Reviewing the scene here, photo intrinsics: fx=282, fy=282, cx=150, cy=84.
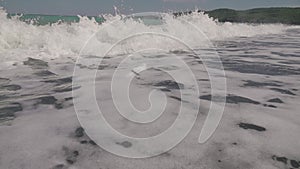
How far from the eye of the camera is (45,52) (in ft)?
24.3

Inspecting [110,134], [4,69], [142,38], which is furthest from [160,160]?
[142,38]

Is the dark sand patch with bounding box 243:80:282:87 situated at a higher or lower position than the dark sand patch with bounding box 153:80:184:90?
lower

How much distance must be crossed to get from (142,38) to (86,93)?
6.19m

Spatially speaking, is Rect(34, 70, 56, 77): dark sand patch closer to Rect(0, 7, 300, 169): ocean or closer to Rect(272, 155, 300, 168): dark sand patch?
Rect(0, 7, 300, 169): ocean

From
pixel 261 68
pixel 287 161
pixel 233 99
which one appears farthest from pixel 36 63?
pixel 287 161

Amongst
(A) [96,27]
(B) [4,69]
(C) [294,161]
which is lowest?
(C) [294,161]

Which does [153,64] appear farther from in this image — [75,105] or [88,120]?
[88,120]

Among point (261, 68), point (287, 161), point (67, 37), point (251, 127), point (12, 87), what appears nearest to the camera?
point (287, 161)

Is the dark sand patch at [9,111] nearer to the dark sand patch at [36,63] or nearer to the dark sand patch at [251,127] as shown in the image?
the dark sand patch at [251,127]

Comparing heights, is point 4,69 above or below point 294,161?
above


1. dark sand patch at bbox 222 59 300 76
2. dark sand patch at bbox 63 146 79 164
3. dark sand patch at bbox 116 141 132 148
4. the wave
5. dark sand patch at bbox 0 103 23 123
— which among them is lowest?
dark sand patch at bbox 222 59 300 76

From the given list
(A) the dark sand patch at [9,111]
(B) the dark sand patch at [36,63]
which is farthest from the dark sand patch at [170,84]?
(B) the dark sand patch at [36,63]

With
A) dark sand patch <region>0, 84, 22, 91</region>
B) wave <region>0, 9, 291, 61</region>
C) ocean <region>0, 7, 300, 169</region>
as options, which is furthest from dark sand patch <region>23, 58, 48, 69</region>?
dark sand patch <region>0, 84, 22, 91</region>

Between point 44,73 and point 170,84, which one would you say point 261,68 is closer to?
point 170,84
